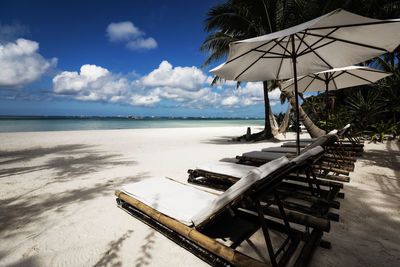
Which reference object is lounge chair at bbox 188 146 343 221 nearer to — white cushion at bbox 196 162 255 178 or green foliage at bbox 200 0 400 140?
white cushion at bbox 196 162 255 178

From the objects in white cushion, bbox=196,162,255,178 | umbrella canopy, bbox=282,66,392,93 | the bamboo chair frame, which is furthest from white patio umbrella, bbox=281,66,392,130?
white cushion, bbox=196,162,255,178

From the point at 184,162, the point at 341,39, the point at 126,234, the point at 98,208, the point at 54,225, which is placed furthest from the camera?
the point at 184,162

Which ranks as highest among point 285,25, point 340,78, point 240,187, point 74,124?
point 285,25

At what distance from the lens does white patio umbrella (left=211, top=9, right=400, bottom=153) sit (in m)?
2.58

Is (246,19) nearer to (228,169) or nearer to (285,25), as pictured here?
(285,25)

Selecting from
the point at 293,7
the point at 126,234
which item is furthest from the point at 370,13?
the point at 126,234

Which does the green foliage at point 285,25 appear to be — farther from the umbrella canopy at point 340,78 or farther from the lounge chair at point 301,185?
the lounge chair at point 301,185

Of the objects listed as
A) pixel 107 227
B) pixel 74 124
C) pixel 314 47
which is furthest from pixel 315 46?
pixel 74 124

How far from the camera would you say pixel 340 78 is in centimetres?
688

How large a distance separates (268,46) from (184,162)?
12.9 feet

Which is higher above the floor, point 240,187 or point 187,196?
point 240,187

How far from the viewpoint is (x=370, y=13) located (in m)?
13.0

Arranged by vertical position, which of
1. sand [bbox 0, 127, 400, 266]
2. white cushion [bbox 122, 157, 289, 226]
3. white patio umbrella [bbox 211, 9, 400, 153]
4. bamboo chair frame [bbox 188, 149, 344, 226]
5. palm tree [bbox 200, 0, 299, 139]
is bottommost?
sand [bbox 0, 127, 400, 266]

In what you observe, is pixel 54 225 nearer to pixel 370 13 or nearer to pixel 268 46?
pixel 268 46
